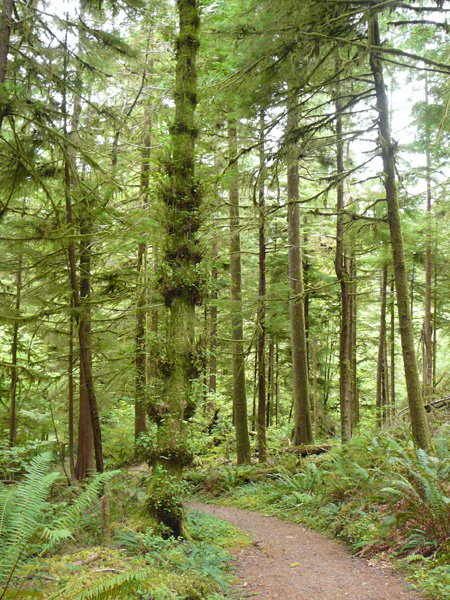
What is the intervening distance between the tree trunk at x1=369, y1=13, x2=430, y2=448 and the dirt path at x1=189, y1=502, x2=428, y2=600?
234cm

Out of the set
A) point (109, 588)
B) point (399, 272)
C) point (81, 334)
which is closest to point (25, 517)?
point (109, 588)

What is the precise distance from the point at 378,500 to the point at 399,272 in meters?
3.72

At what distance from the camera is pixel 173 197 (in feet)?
20.2

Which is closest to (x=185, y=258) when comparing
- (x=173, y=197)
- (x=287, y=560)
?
(x=173, y=197)

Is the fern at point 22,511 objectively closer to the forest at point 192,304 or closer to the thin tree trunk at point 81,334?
the forest at point 192,304

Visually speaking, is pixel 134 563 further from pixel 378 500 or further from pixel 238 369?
pixel 238 369

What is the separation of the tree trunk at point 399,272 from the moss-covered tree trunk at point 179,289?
3.08m

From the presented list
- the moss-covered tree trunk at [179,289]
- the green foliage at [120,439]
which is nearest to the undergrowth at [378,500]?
the moss-covered tree trunk at [179,289]

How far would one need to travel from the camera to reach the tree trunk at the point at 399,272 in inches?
265

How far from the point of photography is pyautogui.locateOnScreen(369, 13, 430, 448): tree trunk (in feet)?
22.1

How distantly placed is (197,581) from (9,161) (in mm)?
6804

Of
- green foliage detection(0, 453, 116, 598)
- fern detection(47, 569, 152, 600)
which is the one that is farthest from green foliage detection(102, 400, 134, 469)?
fern detection(47, 569, 152, 600)

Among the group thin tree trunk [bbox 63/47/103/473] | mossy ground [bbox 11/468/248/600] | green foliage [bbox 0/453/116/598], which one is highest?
thin tree trunk [bbox 63/47/103/473]

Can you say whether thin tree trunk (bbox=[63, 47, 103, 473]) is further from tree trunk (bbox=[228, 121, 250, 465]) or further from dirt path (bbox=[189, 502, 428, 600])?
tree trunk (bbox=[228, 121, 250, 465])
